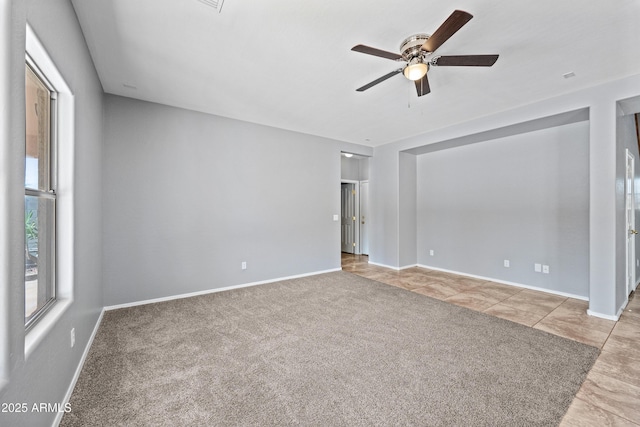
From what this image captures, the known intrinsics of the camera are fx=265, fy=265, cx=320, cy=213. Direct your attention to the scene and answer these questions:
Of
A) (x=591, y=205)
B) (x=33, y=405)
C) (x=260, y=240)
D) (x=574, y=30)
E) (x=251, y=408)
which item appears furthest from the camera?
(x=260, y=240)

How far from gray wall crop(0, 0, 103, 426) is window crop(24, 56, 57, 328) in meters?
0.15

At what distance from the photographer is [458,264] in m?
5.31

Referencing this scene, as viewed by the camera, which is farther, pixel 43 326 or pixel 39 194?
pixel 39 194

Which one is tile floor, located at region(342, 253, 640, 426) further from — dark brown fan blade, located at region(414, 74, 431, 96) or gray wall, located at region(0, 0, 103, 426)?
gray wall, located at region(0, 0, 103, 426)

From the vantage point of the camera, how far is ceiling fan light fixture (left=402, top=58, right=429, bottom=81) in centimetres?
235

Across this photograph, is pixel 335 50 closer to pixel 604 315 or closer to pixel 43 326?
pixel 43 326

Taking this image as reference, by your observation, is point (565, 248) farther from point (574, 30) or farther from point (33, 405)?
point (33, 405)

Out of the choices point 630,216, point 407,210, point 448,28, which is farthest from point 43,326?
point 630,216

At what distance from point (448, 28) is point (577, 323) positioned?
347cm

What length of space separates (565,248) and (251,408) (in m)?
4.78

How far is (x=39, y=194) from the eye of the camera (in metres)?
1.61

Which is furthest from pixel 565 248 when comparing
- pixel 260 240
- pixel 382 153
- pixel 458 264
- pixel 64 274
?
pixel 64 274

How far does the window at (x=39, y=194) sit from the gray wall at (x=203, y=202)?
1665 millimetres

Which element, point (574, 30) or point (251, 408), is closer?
point (251, 408)
